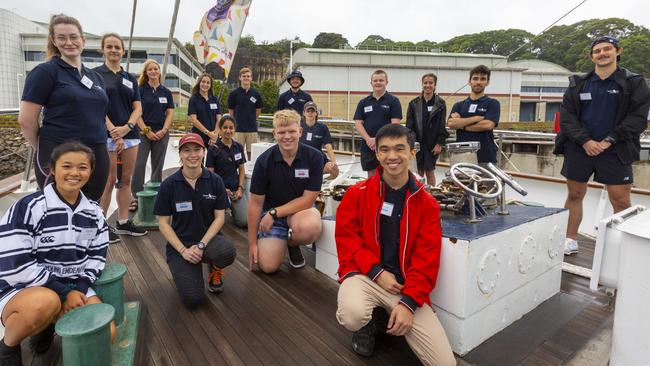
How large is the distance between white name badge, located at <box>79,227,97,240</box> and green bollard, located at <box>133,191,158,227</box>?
81.8 inches

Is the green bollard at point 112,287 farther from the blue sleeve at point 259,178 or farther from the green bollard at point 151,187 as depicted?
the green bollard at point 151,187

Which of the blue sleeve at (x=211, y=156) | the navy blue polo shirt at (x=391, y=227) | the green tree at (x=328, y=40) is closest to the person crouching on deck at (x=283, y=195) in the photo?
the navy blue polo shirt at (x=391, y=227)

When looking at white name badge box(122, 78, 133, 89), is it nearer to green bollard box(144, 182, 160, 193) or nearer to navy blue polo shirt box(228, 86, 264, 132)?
green bollard box(144, 182, 160, 193)

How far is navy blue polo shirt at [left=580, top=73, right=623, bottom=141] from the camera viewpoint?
3.04 meters

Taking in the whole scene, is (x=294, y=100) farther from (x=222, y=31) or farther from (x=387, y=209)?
(x=387, y=209)

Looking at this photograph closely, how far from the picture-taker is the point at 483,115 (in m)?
3.92

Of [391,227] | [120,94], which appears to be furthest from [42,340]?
[120,94]

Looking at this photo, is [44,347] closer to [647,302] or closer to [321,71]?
[647,302]

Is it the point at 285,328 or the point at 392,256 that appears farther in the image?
the point at 285,328

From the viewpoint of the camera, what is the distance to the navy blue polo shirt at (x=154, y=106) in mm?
4469

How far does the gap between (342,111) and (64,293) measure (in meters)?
29.7

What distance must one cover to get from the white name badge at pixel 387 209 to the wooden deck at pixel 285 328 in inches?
27.2

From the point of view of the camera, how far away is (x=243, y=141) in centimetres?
646

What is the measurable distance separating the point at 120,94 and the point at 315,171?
2037 millimetres
